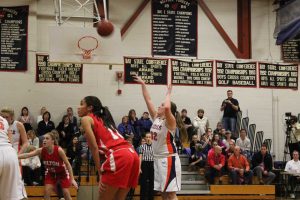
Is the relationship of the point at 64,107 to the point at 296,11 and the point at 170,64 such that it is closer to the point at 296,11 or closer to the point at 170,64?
the point at 170,64

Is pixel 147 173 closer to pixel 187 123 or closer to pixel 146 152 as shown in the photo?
pixel 146 152

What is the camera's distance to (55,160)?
9680mm

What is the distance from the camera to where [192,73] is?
19609 mm

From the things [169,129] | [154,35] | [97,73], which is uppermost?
[154,35]

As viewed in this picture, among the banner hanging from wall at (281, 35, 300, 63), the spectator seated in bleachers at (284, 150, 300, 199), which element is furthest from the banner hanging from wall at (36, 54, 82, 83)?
the banner hanging from wall at (281, 35, 300, 63)

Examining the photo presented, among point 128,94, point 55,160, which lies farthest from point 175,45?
point 55,160

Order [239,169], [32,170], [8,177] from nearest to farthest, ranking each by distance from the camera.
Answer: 1. [8,177]
2. [32,170]
3. [239,169]

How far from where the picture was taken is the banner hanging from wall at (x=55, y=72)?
18.3m

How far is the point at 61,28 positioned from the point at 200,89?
6765mm

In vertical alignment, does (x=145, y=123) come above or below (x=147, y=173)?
above

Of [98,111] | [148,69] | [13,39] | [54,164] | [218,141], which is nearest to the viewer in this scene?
[98,111]

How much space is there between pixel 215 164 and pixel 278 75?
19.9 feet

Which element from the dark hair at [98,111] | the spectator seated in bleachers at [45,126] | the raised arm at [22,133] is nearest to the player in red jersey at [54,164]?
the raised arm at [22,133]

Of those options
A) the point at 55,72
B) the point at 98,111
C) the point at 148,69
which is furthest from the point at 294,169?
the point at 98,111
